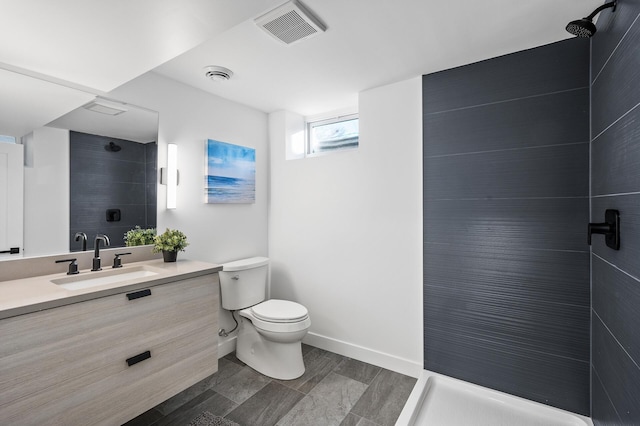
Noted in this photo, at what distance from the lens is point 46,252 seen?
1.73 m

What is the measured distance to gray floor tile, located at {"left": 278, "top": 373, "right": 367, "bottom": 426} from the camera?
73.3 inches

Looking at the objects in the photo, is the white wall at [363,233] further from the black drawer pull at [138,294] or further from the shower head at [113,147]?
the black drawer pull at [138,294]

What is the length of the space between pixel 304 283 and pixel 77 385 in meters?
1.86

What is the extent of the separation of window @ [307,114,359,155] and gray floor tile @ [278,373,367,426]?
79.1 inches

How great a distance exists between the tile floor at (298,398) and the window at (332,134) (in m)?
1.99

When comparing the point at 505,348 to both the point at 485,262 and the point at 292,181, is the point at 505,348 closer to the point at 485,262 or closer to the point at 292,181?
the point at 485,262

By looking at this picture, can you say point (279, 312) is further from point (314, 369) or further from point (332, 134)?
point (332, 134)

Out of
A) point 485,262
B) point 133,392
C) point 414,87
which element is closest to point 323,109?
point 414,87

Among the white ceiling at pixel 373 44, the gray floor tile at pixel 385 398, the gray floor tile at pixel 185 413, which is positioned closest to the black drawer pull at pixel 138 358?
the gray floor tile at pixel 185 413

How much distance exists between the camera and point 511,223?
1965 mm

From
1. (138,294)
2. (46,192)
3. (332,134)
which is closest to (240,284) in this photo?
(138,294)

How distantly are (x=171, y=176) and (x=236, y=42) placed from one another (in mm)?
1073

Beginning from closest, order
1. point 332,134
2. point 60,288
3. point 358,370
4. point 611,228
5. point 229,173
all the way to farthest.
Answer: point 611,228 → point 60,288 → point 358,370 → point 229,173 → point 332,134

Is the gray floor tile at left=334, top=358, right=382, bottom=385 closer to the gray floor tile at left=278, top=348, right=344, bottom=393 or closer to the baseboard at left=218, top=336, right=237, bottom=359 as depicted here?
the gray floor tile at left=278, top=348, right=344, bottom=393
